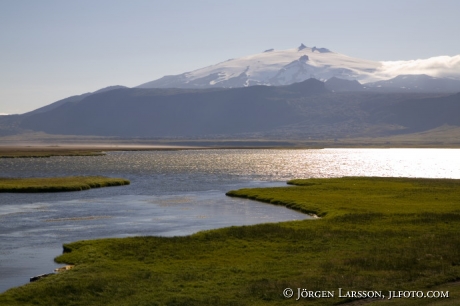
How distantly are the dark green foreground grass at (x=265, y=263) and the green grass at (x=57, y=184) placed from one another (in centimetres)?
4768

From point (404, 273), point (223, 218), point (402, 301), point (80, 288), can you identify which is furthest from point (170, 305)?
point (223, 218)

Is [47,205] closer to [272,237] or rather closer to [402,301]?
[272,237]

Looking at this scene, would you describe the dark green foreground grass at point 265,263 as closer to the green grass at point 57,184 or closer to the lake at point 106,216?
the lake at point 106,216

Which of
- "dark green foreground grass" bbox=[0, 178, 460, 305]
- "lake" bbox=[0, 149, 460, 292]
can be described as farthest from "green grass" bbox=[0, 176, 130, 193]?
"dark green foreground grass" bbox=[0, 178, 460, 305]

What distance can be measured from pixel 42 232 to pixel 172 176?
7043 centimetres

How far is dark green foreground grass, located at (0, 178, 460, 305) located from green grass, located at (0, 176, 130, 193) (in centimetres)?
4768

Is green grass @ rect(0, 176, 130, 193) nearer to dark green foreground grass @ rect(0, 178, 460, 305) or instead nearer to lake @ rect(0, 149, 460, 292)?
lake @ rect(0, 149, 460, 292)

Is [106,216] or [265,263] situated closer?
[265,263]

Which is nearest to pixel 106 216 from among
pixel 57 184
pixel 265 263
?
pixel 265 263

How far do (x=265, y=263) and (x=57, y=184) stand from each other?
6353cm

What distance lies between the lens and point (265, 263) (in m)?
37.2

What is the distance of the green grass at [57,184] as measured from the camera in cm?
8969

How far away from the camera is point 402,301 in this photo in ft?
91.5

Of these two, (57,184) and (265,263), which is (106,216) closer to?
(265,263)
